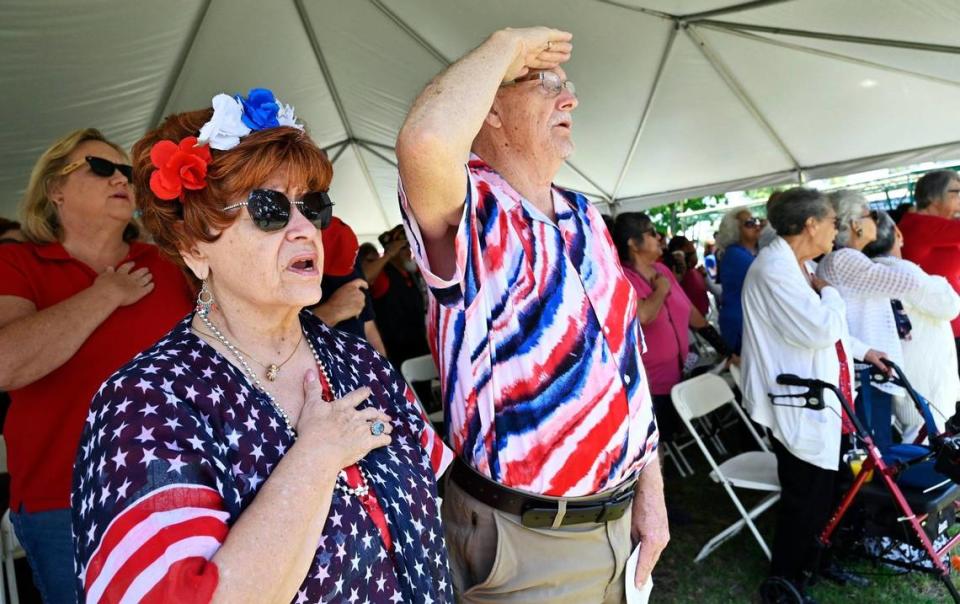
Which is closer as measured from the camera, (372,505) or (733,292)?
(372,505)

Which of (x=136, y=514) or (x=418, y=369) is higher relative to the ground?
(x=136, y=514)

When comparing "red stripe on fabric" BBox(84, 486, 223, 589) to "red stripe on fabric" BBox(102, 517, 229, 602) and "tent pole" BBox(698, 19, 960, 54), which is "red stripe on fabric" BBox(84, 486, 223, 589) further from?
"tent pole" BBox(698, 19, 960, 54)

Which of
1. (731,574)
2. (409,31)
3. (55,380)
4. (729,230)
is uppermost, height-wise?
(409,31)

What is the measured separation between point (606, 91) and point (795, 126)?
1.97m

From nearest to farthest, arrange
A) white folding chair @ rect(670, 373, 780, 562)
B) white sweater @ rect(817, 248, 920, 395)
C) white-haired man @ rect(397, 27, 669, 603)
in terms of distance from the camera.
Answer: white-haired man @ rect(397, 27, 669, 603) → white folding chair @ rect(670, 373, 780, 562) → white sweater @ rect(817, 248, 920, 395)

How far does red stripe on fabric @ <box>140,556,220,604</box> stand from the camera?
0.83 metres

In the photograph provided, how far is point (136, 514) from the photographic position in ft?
2.84

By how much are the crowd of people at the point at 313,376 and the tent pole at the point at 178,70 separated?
120 inches

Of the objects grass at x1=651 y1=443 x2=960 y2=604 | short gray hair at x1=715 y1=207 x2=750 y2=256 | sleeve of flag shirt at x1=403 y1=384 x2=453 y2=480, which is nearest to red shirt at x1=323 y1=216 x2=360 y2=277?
sleeve of flag shirt at x1=403 y1=384 x2=453 y2=480

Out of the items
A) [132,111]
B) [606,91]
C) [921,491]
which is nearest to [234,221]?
[921,491]

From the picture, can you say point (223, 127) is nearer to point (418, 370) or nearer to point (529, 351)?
point (529, 351)

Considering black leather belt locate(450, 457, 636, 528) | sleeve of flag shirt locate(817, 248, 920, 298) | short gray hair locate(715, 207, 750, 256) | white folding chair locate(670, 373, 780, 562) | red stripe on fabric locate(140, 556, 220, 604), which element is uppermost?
red stripe on fabric locate(140, 556, 220, 604)

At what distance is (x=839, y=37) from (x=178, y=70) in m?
4.89

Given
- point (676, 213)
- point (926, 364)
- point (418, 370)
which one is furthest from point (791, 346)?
point (676, 213)
